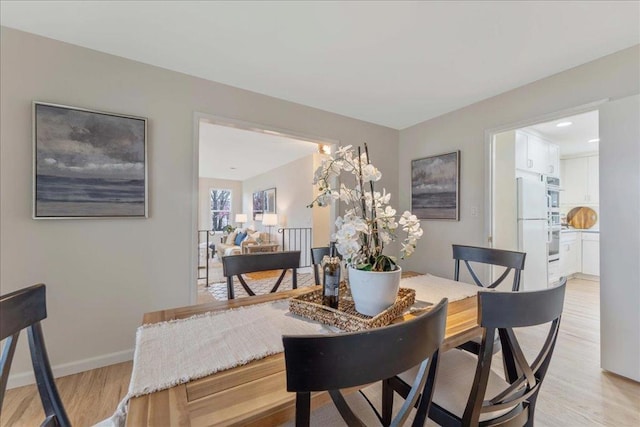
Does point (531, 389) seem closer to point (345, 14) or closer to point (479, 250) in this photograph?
point (479, 250)

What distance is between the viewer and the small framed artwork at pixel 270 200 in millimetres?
7512

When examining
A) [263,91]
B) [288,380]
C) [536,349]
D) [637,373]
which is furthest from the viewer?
[263,91]

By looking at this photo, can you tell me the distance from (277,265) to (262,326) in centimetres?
70

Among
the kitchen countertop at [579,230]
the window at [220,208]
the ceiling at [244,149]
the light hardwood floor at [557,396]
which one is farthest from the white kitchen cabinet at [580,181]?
the window at [220,208]

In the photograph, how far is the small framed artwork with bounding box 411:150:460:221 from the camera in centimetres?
324

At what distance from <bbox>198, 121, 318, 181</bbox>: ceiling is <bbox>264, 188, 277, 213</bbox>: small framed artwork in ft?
2.11

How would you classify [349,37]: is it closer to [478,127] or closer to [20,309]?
[478,127]

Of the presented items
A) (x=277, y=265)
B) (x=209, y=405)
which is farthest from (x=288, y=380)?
(x=277, y=265)

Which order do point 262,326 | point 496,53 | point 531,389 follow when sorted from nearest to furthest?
point 531,389
point 262,326
point 496,53

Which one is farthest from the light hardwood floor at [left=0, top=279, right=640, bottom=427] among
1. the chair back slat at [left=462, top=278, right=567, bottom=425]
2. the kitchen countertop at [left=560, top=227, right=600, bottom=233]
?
the kitchen countertop at [left=560, top=227, right=600, bottom=233]

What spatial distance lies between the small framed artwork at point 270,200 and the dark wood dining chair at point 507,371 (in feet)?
21.6

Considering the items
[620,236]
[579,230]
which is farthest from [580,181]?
[620,236]

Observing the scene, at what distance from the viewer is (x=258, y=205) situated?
28.1ft

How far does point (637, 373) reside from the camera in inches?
75.5
